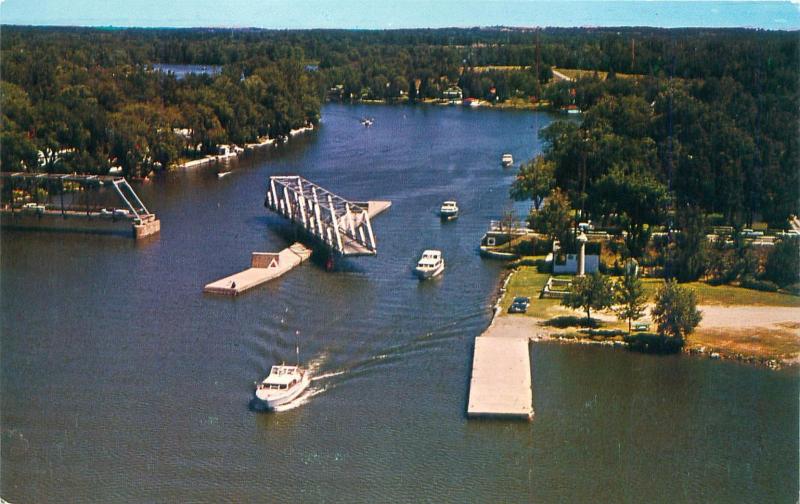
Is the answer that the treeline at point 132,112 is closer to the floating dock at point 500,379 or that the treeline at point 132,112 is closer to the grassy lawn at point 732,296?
the floating dock at point 500,379

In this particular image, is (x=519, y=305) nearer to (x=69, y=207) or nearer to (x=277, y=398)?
(x=277, y=398)

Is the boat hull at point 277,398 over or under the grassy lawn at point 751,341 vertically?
under

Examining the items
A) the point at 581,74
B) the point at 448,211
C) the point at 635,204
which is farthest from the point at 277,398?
the point at 581,74

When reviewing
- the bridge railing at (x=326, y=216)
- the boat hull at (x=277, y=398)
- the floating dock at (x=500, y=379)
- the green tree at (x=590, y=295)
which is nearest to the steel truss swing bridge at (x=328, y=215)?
the bridge railing at (x=326, y=216)

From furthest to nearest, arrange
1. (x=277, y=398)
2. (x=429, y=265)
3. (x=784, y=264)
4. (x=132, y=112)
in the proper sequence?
(x=132, y=112), (x=429, y=265), (x=784, y=264), (x=277, y=398)

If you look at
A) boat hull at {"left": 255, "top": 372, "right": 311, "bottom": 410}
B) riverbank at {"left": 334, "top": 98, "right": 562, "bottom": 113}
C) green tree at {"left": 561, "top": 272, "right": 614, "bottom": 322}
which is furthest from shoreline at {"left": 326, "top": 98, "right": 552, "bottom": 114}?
boat hull at {"left": 255, "top": 372, "right": 311, "bottom": 410}

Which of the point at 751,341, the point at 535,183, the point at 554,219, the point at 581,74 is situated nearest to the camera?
the point at 751,341

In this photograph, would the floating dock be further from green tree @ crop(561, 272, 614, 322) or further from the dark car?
green tree @ crop(561, 272, 614, 322)
